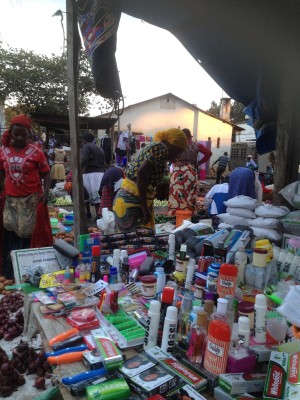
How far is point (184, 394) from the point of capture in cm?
128

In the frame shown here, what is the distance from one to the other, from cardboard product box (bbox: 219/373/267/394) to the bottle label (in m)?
0.04

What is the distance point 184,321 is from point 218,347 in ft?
1.11

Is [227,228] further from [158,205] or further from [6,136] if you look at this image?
[158,205]

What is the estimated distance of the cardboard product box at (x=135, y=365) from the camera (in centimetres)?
139

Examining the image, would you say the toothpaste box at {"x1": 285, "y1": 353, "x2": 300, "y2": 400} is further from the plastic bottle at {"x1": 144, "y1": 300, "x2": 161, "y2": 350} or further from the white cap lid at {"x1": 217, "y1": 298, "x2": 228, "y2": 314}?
the plastic bottle at {"x1": 144, "y1": 300, "x2": 161, "y2": 350}

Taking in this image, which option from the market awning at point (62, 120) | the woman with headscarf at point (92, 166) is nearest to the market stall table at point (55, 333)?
the woman with headscarf at point (92, 166)

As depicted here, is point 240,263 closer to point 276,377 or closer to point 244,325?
point 244,325

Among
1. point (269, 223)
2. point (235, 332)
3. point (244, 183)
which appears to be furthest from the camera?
point (244, 183)

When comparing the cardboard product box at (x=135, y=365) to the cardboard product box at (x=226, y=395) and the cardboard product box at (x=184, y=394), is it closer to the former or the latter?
the cardboard product box at (x=184, y=394)

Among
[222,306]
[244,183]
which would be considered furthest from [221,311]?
[244,183]

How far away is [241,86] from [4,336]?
10.7 feet

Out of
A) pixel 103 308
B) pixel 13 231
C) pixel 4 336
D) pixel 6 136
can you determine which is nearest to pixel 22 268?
pixel 4 336

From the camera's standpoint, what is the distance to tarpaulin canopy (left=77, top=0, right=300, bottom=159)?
2.55 metres

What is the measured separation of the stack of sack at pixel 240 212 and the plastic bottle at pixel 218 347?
170 centimetres
